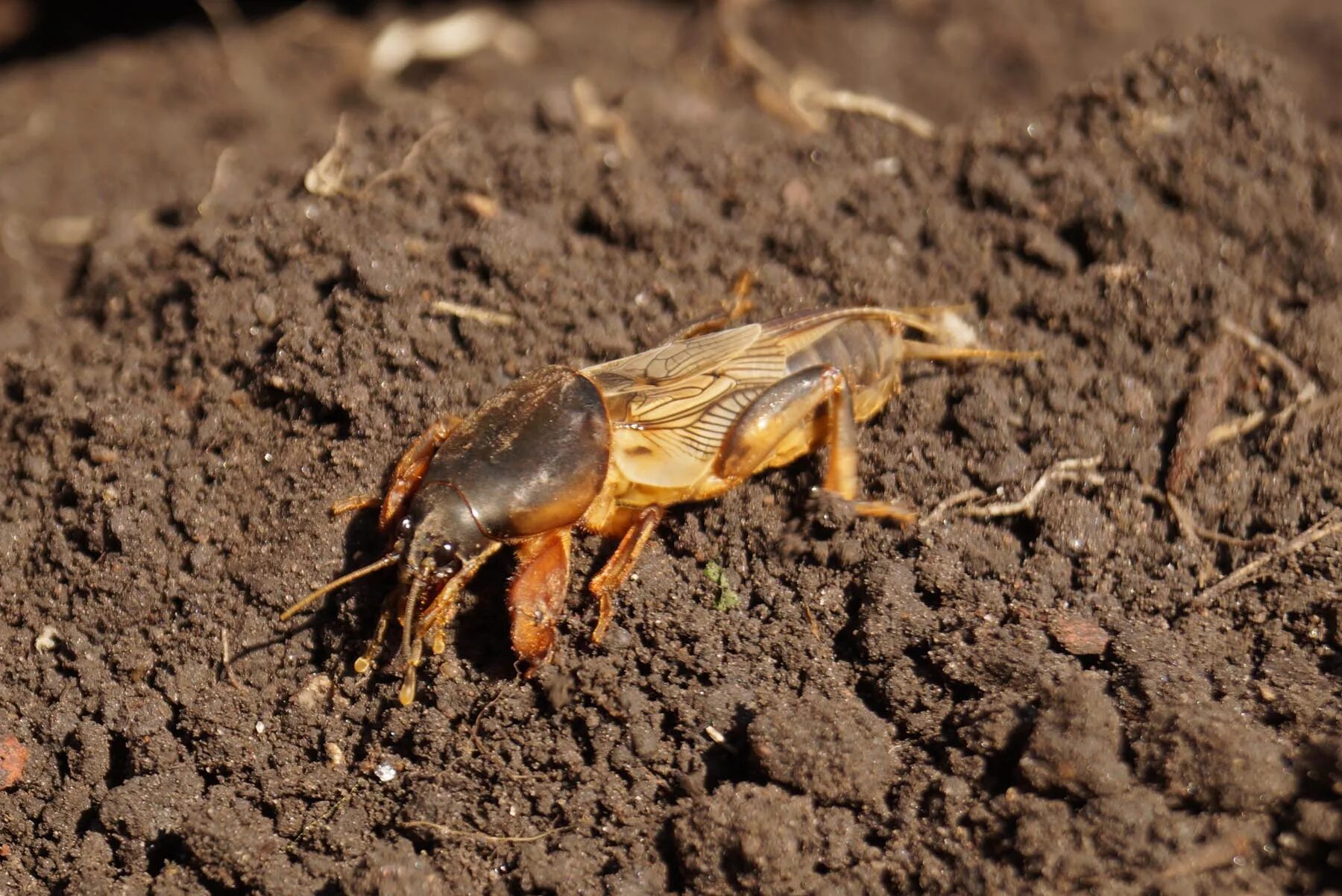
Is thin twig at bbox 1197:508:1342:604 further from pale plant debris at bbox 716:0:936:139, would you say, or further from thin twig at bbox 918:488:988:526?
pale plant debris at bbox 716:0:936:139

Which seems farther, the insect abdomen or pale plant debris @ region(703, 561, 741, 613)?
the insect abdomen

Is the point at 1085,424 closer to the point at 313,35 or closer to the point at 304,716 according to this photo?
the point at 304,716

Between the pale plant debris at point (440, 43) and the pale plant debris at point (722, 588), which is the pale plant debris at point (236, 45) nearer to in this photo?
the pale plant debris at point (440, 43)

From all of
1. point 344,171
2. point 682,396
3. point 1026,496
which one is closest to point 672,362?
point 682,396

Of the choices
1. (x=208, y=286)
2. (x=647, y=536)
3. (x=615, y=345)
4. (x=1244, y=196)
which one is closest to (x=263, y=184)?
(x=208, y=286)

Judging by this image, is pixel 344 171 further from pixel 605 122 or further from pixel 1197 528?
pixel 1197 528

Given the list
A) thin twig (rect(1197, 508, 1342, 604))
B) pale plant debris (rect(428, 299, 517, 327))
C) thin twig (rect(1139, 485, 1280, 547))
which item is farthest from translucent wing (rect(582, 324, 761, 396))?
thin twig (rect(1197, 508, 1342, 604))

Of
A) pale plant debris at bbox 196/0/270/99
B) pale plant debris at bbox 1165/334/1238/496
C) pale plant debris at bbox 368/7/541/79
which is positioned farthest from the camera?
pale plant debris at bbox 196/0/270/99
